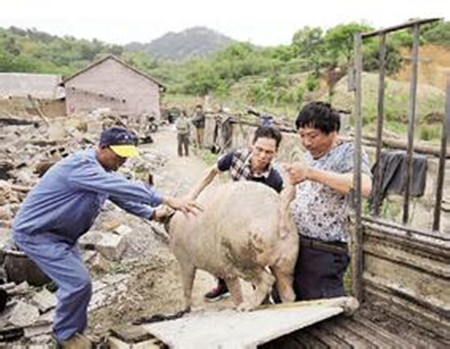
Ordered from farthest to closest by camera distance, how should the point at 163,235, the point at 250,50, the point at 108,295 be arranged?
1. the point at 250,50
2. the point at 163,235
3. the point at 108,295

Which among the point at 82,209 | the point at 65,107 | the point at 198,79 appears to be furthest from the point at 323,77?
the point at 82,209

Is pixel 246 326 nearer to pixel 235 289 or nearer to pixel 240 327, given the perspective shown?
pixel 240 327

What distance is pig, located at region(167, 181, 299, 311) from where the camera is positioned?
145 inches

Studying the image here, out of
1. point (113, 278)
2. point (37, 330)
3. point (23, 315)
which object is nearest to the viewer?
point (37, 330)

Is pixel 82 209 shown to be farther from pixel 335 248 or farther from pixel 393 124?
pixel 393 124

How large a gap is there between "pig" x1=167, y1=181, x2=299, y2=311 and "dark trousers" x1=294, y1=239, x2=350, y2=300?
9 centimetres

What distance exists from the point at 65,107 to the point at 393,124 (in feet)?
96.6

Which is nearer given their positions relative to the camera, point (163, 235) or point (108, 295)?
point (108, 295)

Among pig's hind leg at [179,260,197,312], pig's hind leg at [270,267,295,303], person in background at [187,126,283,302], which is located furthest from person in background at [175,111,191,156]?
pig's hind leg at [270,267,295,303]

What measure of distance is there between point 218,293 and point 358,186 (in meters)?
2.97

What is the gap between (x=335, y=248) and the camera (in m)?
3.78

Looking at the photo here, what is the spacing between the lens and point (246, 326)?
339 cm

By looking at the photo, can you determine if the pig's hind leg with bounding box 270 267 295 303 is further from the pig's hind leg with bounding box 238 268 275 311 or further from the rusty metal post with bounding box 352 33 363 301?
the rusty metal post with bounding box 352 33 363 301

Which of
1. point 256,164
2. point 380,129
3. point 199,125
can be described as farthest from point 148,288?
point 199,125
